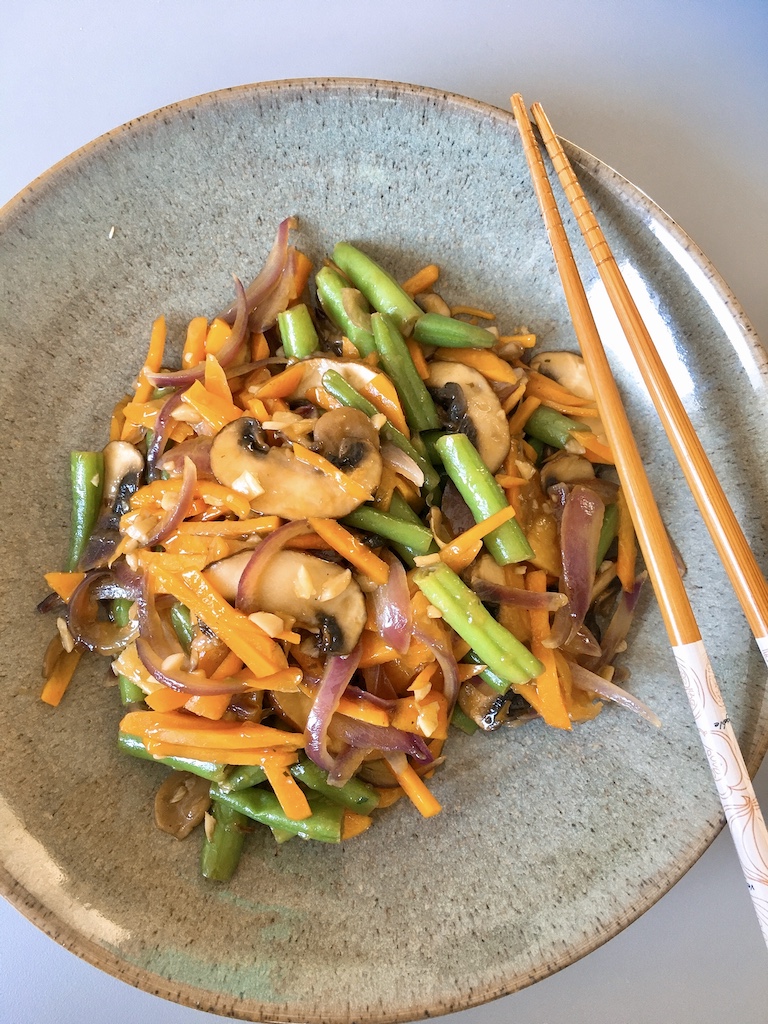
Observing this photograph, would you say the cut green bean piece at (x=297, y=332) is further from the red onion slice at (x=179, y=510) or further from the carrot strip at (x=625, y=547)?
the carrot strip at (x=625, y=547)

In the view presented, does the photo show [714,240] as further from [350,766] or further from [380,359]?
[350,766]

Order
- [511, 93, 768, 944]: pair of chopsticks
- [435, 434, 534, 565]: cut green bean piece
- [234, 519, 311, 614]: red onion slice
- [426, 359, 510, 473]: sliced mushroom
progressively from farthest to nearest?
[426, 359, 510, 473]: sliced mushroom, [435, 434, 534, 565]: cut green bean piece, [234, 519, 311, 614]: red onion slice, [511, 93, 768, 944]: pair of chopsticks

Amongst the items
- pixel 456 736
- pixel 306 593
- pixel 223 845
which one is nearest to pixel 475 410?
pixel 306 593

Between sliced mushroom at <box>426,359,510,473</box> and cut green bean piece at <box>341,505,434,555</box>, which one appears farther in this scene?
sliced mushroom at <box>426,359,510,473</box>

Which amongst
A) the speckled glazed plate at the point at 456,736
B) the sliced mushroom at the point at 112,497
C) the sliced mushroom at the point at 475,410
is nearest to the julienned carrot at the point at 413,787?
the speckled glazed plate at the point at 456,736

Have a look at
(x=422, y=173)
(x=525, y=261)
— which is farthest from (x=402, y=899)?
(x=422, y=173)

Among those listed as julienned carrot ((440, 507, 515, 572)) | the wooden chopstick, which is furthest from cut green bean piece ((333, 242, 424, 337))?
julienned carrot ((440, 507, 515, 572))

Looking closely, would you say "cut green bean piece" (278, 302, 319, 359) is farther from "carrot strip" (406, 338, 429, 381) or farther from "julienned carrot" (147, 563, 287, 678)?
"julienned carrot" (147, 563, 287, 678)
